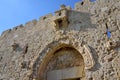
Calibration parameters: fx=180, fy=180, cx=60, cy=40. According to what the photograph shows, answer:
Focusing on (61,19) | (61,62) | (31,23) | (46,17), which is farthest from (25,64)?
(61,19)

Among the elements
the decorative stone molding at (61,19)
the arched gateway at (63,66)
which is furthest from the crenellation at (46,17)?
the arched gateway at (63,66)

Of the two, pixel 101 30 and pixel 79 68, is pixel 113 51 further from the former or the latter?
pixel 79 68

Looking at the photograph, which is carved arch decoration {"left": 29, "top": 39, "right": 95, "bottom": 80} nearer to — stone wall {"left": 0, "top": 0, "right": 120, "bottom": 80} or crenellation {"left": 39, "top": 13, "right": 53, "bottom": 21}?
stone wall {"left": 0, "top": 0, "right": 120, "bottom": 80}

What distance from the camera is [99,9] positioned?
715 cm

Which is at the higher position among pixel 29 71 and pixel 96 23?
pixel 96 23

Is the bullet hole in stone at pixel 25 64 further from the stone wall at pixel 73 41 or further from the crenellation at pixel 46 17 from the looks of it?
the crenellation at pixel 46 17

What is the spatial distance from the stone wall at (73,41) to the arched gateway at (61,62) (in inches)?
1.6

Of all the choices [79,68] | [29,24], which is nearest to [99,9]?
[79,68]

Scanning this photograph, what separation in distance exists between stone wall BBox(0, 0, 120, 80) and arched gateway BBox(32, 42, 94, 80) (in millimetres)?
42

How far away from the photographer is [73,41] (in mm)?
7055

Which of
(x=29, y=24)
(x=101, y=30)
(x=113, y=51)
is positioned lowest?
(x=113, y=51)

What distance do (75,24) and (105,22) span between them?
1.26 meters

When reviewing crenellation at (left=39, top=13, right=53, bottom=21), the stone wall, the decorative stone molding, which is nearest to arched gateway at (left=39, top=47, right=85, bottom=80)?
the stone wall

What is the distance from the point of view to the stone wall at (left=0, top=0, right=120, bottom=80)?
609 cm
